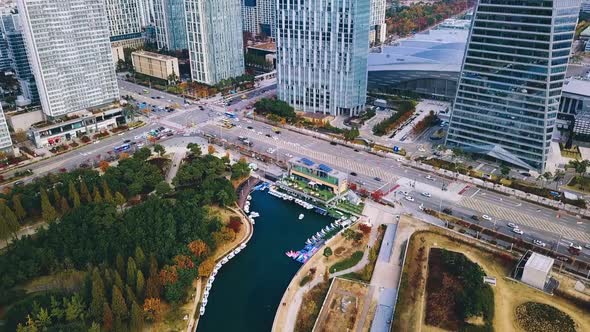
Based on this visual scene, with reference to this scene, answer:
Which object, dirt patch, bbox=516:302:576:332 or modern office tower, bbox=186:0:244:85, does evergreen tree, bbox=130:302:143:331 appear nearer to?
dirt patch, bbox=516:302:576:332

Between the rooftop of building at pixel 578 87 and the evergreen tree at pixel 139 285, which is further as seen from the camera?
the rooftop of building at pixel 578 87

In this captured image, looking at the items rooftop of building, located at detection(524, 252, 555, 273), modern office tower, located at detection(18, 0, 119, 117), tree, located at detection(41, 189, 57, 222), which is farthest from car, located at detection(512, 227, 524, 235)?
modern office tower, located at detection(18, 0, 119, 117)

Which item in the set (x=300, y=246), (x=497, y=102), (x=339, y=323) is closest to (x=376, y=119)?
(x=497, y=102)

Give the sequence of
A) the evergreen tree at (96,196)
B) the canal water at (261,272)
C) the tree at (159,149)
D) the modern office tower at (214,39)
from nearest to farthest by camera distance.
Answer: the canal water at (261,272) → the evergreen tree at (96,196) → the tree at (159,149) → the modern office tower at (214,39)

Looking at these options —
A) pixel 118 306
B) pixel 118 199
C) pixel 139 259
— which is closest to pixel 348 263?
pixel 139 259

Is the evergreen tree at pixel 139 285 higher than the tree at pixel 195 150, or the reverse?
the tree at pixel 195 150

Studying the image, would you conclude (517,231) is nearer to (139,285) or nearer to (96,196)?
(139,285)

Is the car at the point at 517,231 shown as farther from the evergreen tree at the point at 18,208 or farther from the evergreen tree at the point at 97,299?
the evergreen tree at the point at 18,208

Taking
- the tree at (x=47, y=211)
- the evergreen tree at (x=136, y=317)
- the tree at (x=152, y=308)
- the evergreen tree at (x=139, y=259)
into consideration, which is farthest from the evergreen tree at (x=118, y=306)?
the tree at (x=47, y=211)
